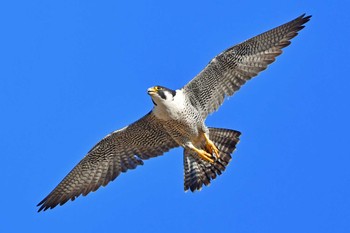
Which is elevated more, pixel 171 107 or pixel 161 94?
pixel 161 94

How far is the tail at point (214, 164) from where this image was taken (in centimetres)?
1565

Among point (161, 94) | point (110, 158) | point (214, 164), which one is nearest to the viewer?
point (161, 94)

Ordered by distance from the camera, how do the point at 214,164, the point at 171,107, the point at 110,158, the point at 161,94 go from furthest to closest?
the point at 110,158 → the point at 214,164 → the point at 171,107 → the point at 161,94

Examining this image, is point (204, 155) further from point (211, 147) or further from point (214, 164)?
point (214, 164)

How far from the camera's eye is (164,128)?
50.8 feet

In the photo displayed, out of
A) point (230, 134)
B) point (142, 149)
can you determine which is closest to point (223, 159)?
point (230, 134)

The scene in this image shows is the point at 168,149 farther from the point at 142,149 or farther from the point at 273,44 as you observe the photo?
the point at 273,44

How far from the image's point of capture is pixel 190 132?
1516 cm

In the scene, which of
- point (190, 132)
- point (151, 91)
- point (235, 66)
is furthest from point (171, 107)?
point (235, 66)

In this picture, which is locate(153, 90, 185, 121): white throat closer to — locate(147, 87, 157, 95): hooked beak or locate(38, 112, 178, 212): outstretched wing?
locate(147, 87, 157, 95): hooked beak

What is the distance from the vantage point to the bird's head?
48.3ft

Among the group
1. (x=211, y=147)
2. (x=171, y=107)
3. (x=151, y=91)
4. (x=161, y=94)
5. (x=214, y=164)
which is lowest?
(x=214, y=164)

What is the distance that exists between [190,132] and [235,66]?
1382 mm

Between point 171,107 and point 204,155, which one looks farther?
point 204,155
